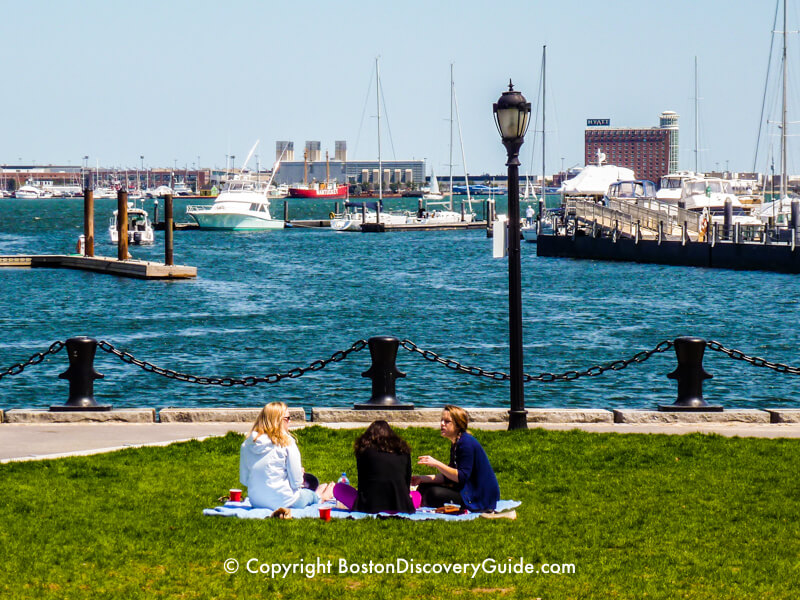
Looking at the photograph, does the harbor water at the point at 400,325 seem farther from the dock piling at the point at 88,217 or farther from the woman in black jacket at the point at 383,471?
the woman in black jacket at the point at 383,471

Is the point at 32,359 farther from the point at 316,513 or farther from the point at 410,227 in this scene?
the point at 410,227

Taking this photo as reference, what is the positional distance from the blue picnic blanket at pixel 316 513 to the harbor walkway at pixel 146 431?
3.31 metres

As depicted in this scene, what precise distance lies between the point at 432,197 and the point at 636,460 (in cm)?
14038

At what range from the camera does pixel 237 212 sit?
366ft

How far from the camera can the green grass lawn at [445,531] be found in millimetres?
8078

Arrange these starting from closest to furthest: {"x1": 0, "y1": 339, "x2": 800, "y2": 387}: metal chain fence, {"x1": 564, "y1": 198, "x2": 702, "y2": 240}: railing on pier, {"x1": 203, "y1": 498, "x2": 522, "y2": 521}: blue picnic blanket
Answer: {"x1": 203, "y1": 498, "x2": 522, "y2": 521}: blue picnic blanket, {"x1": 0, "y1": 339, "x2": 800, "y2": 387}: metal chain fence, {"x1": 564, "y1": 198, "x2": 702, "y2": 240}: railing on pier

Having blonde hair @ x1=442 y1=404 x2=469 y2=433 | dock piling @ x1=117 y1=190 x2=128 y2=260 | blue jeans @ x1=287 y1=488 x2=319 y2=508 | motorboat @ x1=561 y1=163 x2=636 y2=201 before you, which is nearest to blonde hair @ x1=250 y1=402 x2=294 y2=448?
blue jeans @ x1=287 y1=488 x2=319 y2=508

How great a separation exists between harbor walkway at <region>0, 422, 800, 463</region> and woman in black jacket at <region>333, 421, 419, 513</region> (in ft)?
13.4

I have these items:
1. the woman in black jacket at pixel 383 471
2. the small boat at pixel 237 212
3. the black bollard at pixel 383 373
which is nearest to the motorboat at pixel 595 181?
the small boat at pixel 237 212

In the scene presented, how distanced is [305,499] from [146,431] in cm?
498

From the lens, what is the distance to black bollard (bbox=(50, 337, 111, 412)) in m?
15.1

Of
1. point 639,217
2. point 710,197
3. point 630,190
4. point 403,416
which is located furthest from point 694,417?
point 630,190

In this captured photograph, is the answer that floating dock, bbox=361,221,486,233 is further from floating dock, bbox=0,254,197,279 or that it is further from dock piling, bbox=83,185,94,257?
dock piling, bbox=83,185,94,257

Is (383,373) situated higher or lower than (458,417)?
lower
